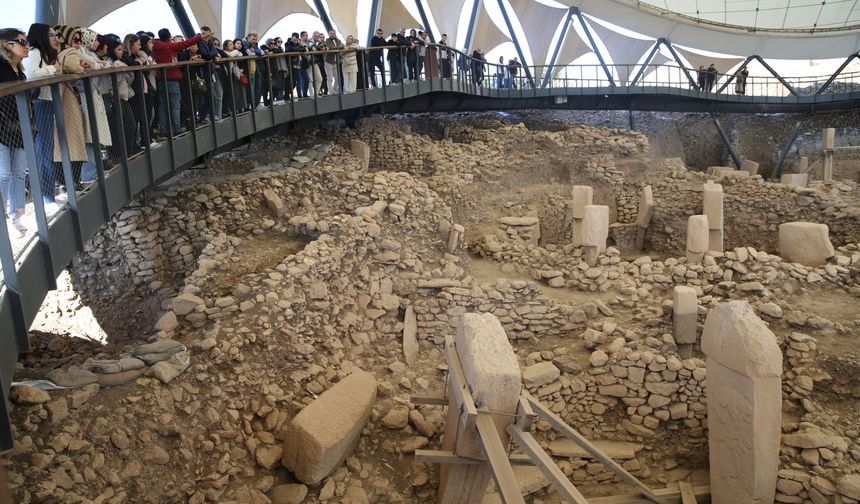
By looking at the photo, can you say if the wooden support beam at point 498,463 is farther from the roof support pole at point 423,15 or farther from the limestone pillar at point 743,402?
the roof support pole at point 423,15

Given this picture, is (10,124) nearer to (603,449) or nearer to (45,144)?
(45,144)

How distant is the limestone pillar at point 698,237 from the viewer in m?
12.0

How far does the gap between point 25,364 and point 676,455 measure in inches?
310

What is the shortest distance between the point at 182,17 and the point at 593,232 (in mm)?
9737

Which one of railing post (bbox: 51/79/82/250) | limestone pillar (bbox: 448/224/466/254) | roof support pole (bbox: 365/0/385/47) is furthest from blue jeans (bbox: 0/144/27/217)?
roof support pole (bbox: 365/0/385/47)

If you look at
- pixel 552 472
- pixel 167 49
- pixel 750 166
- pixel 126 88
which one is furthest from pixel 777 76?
pixel 126 88

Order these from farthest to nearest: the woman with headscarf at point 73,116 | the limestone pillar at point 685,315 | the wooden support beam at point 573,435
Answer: the limestone pillar at point 685,315
the wooden support beam at point 573,435
the woman with headscarf at point 73,116

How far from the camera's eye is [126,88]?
5789 mm

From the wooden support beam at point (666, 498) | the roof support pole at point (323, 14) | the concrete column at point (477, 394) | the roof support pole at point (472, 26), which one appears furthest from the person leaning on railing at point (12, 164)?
the roof support pole at point (472, 26)

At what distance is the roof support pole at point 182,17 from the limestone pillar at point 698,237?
11.4m

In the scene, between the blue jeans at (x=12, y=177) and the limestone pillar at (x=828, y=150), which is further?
the limestone pillar at (x=828, y=150)

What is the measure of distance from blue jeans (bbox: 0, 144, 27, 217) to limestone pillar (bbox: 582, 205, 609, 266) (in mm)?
9421

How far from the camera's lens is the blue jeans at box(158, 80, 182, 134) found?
22.2 ft

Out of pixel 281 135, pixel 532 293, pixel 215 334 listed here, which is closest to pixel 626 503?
pixel 532 293
